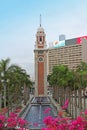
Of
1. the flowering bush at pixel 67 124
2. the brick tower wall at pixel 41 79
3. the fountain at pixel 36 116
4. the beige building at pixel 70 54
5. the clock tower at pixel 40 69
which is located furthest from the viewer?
the beige building at pixel 70 54

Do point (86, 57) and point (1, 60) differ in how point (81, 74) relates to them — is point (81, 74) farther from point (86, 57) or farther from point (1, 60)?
point (86, 57)

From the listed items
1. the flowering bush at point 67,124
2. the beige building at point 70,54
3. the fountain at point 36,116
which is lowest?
the fountain at point 36,116

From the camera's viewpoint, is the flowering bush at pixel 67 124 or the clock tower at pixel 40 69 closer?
the flowering bush at pixel 67 124

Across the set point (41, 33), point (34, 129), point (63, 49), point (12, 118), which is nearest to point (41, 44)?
point (41, 33)

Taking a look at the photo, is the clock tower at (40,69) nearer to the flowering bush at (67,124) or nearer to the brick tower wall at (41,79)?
the brick tower wall at (41,79)

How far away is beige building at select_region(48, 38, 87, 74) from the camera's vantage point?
139 m

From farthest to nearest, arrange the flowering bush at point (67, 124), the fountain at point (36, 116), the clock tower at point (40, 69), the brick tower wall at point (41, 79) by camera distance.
Result: the brick tower wall at point (41, 79), the clock tower at point (40, 69), the fountain at point (36, 116), the flowering bush at point (67, 124)

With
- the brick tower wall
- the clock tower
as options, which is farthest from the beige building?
the brick tower wall

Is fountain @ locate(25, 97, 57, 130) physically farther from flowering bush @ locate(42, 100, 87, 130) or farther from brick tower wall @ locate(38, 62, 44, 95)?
brick tower wall @ locate(38, 62, 44, 95)

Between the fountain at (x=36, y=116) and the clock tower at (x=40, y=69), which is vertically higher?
the clock tower at (x=40, y=69)

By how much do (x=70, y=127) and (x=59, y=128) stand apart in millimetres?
551

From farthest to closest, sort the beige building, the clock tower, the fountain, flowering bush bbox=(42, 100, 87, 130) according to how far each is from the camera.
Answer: the beige building → the clock tower → the fountain → flowering bush bbox=(42, 100, 87, 130)

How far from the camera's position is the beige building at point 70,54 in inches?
5487

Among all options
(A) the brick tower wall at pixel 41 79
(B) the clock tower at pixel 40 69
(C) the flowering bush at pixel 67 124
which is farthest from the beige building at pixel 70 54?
(C) the flowering bush at pixel 67 124
